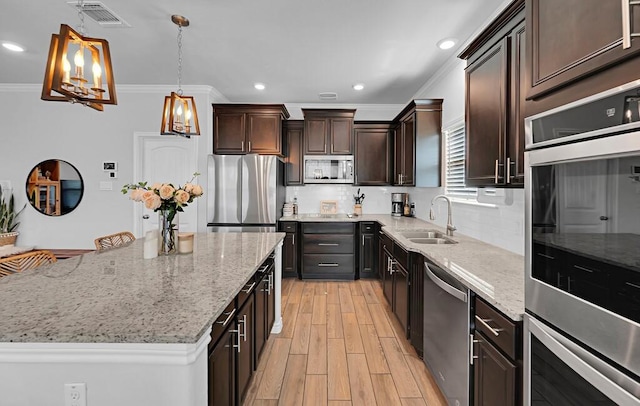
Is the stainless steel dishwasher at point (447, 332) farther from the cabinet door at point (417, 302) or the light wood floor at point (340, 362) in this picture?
the light wood floor at point (340, 362)

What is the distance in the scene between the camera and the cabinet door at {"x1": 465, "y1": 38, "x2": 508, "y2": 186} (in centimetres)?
185

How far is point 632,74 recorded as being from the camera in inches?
29.3

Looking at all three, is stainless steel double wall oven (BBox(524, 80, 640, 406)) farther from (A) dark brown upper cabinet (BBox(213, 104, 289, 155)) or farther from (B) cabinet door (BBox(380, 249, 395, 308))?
(A) dark brown upper cabinet (BBox(213, 104, 289, 155))

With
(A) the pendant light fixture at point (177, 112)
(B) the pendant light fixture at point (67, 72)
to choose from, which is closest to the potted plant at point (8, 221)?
(A) the pendant light fixture at point (177, 112)

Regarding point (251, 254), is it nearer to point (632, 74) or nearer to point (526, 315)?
point (526, 315)

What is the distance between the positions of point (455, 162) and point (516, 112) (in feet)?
6.02

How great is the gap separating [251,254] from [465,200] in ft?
7.31

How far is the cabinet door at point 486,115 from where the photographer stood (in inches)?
72.8

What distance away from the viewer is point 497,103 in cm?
189

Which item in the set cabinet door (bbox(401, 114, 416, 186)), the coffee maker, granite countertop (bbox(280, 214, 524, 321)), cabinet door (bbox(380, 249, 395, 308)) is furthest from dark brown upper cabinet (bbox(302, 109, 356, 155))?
granite countertop (bbox(280, 214, 524, 321))

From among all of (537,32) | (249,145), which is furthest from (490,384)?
(249,145)

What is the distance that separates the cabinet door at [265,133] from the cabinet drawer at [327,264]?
1.73m

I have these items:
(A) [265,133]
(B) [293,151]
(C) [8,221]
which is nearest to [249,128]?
(A) [265,133]

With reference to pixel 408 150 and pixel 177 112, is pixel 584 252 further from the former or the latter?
pixel 408 150
